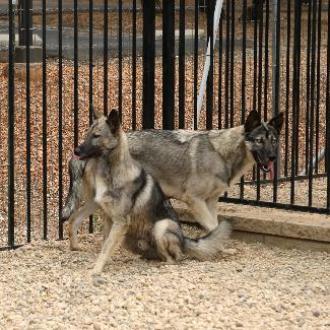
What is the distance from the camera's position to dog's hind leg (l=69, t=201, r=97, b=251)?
27.5 feet

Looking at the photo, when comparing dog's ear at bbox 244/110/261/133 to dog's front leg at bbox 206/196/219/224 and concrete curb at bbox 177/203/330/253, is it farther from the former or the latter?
concrete curb at bbox 177/203/330/253

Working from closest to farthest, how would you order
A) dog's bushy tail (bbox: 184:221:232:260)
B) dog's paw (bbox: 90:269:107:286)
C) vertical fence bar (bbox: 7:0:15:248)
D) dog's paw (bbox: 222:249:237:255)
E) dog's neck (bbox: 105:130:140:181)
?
dog's paw (bbox: 90:269:107:286), dog's neck (bbox: 105:130:140:181), dog's bushy tail (bbox: 184:221:232:260), vertical fence bar (bbox: 7:0:15:248), dog's paw (bbox: 222:249:237:255)

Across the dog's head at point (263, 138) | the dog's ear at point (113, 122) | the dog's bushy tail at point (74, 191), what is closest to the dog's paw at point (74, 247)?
the dog's bushy tail at point (74, 191)

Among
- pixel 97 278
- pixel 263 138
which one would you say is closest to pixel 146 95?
pixel 263 138

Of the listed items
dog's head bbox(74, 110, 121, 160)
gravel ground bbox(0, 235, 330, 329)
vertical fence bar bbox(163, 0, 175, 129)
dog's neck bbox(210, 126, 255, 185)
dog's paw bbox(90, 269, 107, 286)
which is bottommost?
gravel ground bbox(0, 235, 330, 329)

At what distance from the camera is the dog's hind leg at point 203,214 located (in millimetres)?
8586

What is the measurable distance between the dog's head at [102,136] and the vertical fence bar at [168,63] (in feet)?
5.28

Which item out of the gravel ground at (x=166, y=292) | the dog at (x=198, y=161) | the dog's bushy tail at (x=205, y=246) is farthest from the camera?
the dog at (x=198, y=161)

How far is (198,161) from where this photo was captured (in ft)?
28.5

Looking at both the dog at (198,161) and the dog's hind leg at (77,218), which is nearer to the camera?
the dog's hind leg at (77,218)

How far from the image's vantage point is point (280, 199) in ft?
32.5

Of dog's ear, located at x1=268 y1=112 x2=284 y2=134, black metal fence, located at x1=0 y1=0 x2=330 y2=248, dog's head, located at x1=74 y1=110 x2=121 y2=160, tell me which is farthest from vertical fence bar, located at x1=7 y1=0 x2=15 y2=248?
dog's ear, located at x1=268 y1=112 x2=284 y2=134

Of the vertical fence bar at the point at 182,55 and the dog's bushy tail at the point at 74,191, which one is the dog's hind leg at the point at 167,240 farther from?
the vertical fence bar at the point at 182,55

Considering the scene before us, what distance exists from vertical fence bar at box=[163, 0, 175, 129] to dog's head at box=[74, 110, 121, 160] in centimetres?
161
